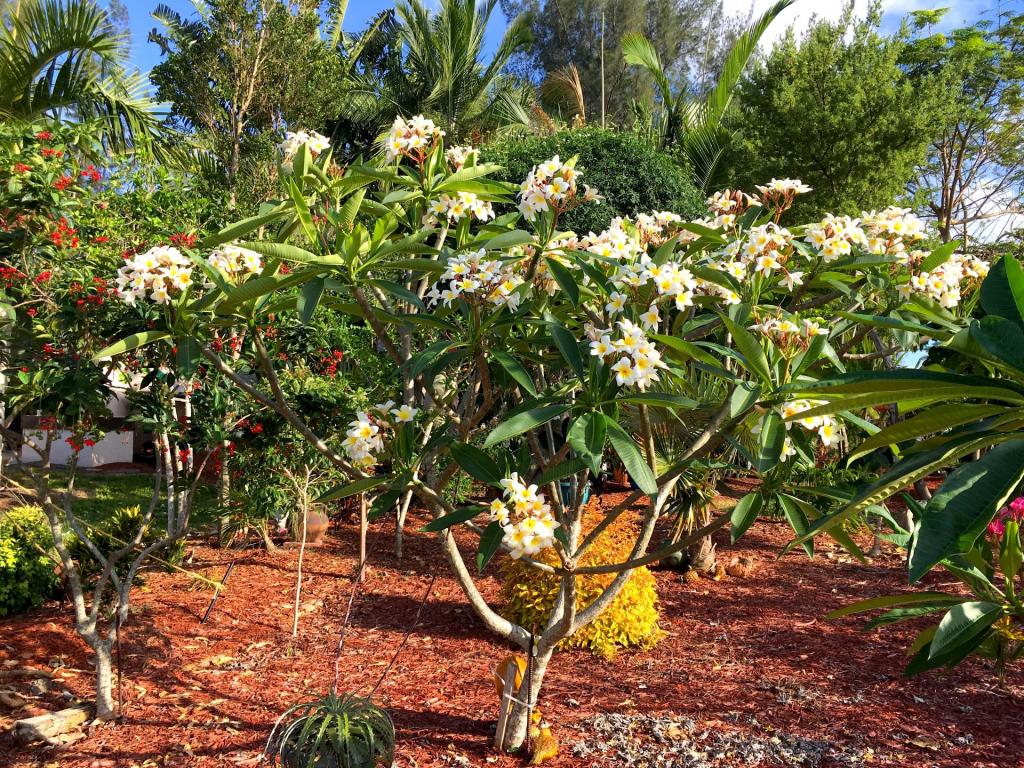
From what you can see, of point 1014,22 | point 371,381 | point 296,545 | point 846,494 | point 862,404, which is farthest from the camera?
point 1014,22

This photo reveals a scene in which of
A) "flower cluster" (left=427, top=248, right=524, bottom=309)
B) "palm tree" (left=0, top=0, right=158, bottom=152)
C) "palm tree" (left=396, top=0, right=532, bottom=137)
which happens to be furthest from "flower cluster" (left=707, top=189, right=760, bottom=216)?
"palm tree" (left=396, top=0, right=532, bottom=137)

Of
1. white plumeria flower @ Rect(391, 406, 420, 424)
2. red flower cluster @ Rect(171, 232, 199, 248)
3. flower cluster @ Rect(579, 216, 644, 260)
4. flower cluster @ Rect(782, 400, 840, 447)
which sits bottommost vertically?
white plumeria flower @ Rect(391, 406, 420, 424)

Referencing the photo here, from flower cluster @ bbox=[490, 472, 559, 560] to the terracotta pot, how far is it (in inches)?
197

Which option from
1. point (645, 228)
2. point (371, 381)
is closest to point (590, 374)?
point (645, 228)

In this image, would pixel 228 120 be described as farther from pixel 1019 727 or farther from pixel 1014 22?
pixel 1014 22

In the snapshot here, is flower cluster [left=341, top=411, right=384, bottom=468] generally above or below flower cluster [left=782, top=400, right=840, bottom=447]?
below

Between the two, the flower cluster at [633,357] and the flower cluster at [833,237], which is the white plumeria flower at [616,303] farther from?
the flower cluster at [833,237]

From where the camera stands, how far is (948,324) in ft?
6.53

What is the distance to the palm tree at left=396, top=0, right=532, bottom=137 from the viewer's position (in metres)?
16.6

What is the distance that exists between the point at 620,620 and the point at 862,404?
10.4ft

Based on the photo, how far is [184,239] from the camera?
3.66m

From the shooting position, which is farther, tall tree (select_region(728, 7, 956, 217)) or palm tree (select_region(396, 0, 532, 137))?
palm tree (select_region(396, 0, 532, 137))

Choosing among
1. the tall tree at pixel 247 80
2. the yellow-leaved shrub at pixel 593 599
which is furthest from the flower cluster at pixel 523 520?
the tall tree at pixel 247 80

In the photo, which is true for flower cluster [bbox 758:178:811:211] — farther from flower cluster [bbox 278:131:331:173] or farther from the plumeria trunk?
the plumeria trunk
